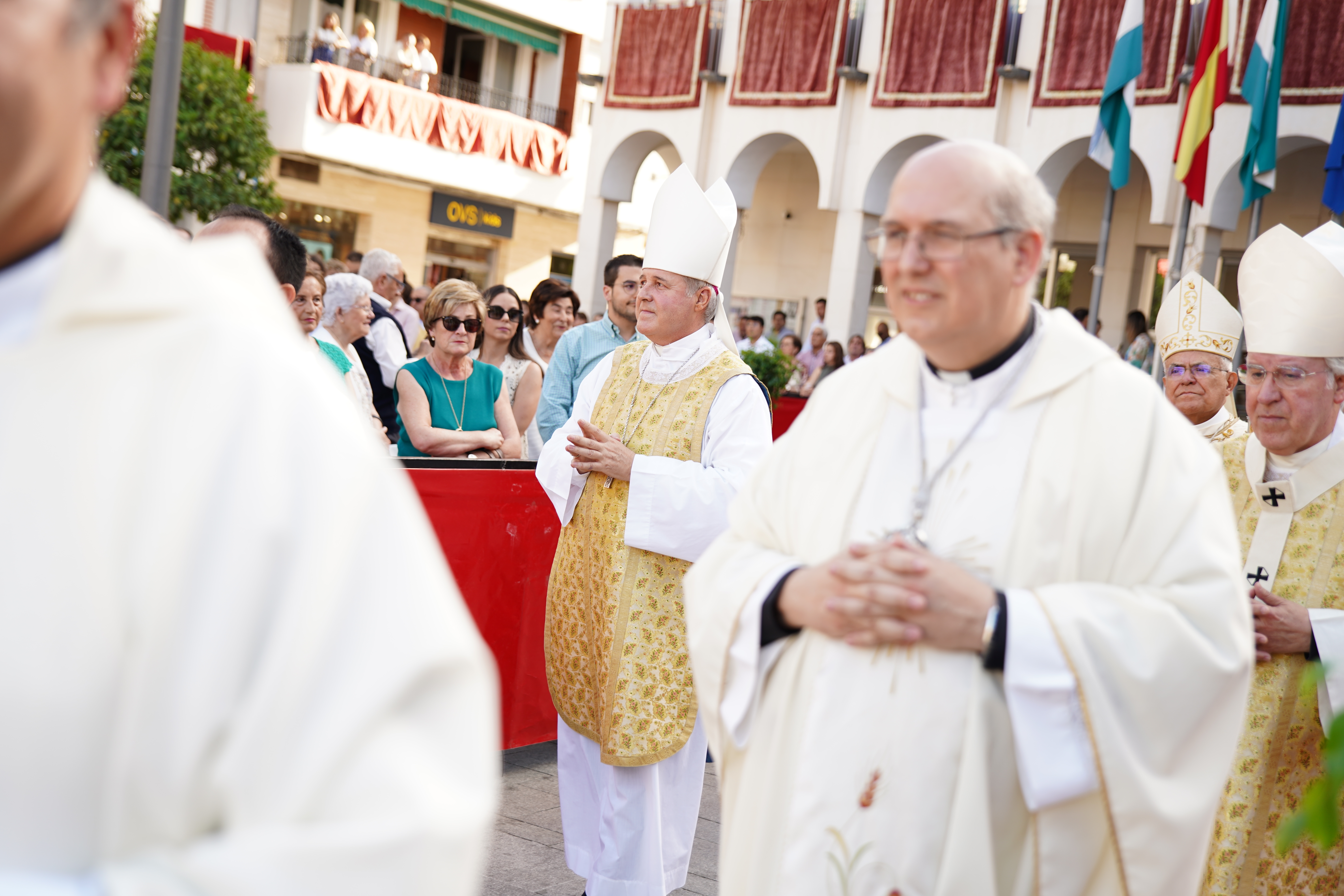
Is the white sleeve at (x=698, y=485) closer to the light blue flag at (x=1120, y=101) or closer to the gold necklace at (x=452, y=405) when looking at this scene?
the gold necklace at (x=452, y=405)

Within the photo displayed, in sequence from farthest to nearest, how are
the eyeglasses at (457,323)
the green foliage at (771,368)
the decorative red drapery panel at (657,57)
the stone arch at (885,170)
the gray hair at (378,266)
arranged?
1. the decorative red drapery panel at (657,57)
2. the stone arch at (885,170)
3. the green foliage at (771,368)
4. the gray hair at (378,266)
5. the eyeglasses at (457,323)

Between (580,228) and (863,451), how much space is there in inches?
848

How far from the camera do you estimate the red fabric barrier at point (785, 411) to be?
12.7m

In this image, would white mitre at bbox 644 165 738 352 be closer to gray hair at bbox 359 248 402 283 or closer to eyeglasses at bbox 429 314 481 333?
eyeglasses at bbox 429 314 481 333

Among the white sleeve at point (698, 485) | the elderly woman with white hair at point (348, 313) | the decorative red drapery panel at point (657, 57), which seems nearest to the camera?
the white sleeve at point (698, 485)

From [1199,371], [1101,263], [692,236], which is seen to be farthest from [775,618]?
[1101,263]

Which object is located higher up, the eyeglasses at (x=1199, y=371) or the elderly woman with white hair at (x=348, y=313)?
the eyeglasses at (x=1199, y=371)

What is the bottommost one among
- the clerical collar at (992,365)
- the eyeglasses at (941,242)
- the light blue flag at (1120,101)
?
the clerical collar at (992,365)

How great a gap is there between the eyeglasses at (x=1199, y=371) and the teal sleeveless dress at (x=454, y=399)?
3005mm

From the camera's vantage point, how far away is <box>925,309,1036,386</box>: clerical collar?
238cm

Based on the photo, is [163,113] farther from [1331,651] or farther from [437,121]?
[437,121]

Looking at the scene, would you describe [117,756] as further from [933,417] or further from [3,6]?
[933,417]

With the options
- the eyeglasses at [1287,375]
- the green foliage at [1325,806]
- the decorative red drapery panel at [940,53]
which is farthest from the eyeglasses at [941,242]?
the decorative red drapery panel at [940,53]

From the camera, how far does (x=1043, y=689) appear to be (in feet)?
6.92
